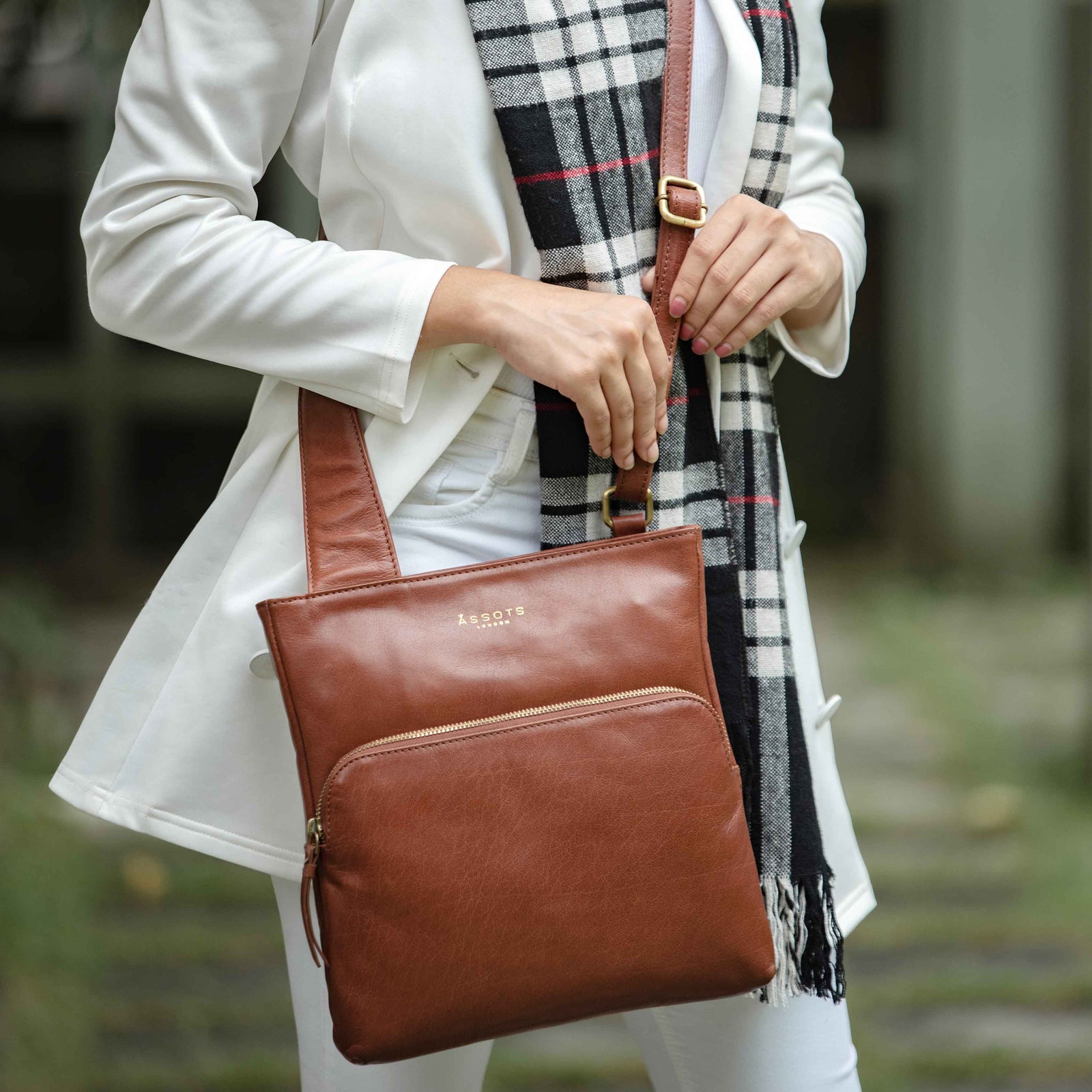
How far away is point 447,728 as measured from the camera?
966 millimetres

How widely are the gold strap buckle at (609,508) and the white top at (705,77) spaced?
28 centimetres

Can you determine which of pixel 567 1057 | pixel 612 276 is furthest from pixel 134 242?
pixel 567 1057

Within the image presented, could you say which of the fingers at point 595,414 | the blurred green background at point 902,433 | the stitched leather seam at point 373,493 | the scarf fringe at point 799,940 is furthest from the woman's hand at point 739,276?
the blurred green background at point 902,433

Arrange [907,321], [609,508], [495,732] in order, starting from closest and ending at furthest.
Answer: [495,732] < [609,508] < [907,321]

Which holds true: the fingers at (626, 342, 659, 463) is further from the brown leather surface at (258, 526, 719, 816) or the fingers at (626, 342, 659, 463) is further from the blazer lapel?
the blazer lapel

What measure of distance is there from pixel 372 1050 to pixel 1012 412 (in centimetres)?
428

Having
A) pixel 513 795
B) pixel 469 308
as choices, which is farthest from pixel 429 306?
pixel 513 795

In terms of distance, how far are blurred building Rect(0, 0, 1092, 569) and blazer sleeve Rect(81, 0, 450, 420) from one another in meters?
3.71

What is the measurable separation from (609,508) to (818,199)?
410 mm

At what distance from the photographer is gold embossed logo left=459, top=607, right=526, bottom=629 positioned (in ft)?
3.22

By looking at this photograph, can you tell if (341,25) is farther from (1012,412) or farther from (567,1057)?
(1012,412)

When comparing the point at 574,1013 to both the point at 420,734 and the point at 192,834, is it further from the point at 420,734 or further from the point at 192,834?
the point at 192,834

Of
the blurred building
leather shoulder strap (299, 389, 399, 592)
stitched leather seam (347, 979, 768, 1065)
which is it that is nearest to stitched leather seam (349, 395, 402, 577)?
leather shoulder strap (299, 389, 399, 592)

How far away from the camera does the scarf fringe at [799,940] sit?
3.62 feet
